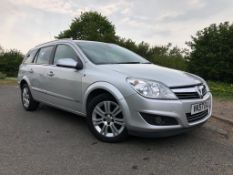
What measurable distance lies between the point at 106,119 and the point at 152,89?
91 cm

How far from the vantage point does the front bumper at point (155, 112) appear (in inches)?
137

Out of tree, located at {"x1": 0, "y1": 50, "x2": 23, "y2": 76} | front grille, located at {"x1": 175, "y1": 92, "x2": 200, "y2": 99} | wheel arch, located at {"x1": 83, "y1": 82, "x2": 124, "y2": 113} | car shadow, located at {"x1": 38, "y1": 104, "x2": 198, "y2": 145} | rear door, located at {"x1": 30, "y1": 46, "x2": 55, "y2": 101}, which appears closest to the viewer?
front grille, located at {"x1": 175, "y1": 92, "x2": 200, "y2": 99}

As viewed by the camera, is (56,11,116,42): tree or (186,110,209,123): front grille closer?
(186,110,209,123): front grille

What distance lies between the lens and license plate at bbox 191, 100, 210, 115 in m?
3.68

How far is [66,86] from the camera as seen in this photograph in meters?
4.66

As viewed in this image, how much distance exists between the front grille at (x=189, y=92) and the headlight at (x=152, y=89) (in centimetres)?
9

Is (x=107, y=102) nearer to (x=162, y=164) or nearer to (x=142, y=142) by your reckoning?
(x=142, y=142)

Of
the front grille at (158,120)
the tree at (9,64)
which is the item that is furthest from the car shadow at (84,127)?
the tree at (9,64)

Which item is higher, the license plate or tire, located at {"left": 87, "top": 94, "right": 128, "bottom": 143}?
the license plate

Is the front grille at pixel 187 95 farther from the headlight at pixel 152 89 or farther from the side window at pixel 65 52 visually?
the side window at pixel 65 52

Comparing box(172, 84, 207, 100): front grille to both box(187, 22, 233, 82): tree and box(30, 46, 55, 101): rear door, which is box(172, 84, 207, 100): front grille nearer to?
box(30, 46, 55, 101): rear door

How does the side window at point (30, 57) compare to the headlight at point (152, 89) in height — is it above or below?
above

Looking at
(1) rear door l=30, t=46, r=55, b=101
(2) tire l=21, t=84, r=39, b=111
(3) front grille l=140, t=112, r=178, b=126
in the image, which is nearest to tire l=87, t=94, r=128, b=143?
(3) front grille l=140, t=112, r=178, b=126

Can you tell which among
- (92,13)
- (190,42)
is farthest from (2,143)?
(92,13)
